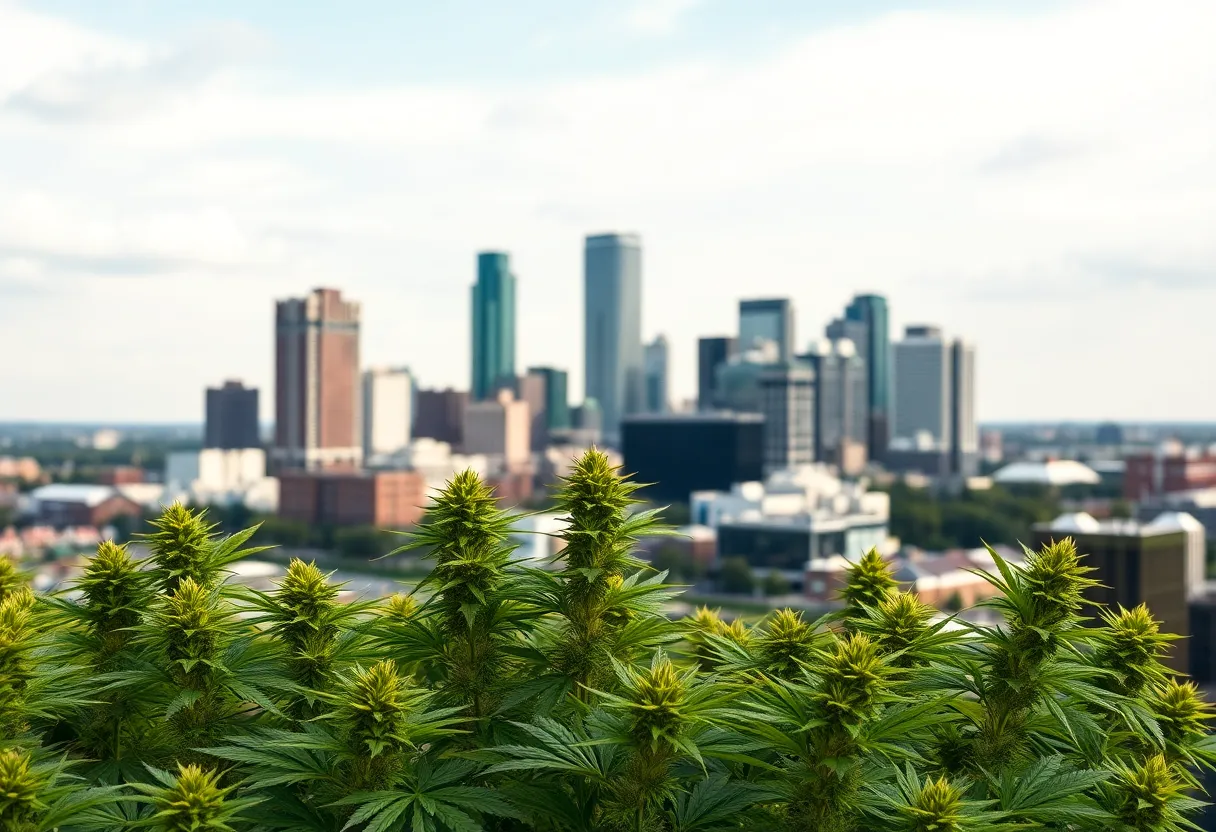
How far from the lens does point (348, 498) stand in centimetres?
19225

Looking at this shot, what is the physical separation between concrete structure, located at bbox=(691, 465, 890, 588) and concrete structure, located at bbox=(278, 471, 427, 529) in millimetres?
46803

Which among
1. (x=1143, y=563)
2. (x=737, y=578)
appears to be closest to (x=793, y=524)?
(x=737, y=578)

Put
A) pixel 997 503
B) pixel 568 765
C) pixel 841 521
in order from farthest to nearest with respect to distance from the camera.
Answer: pixel 997 503
pixel 841 521
pixel 568 765

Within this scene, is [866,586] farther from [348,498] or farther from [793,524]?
[348,498]

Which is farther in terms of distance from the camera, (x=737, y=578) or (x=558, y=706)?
(x=737, y=578)

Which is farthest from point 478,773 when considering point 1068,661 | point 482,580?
point 1068,661

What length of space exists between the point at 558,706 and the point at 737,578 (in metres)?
134

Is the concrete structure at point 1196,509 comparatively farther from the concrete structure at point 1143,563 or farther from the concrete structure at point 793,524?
the concrete structure at point 1143,563

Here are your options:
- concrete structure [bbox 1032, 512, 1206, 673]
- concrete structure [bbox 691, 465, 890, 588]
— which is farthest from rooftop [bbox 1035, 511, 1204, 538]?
concrete structure [bbox 691, 465, 890, 588]

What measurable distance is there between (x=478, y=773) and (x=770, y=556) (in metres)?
144

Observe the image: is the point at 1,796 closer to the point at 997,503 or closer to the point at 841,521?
the point at 841,521

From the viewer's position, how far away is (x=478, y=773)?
6898mm

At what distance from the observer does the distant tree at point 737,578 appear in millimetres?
140125

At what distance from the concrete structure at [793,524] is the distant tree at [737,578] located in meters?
6.58
